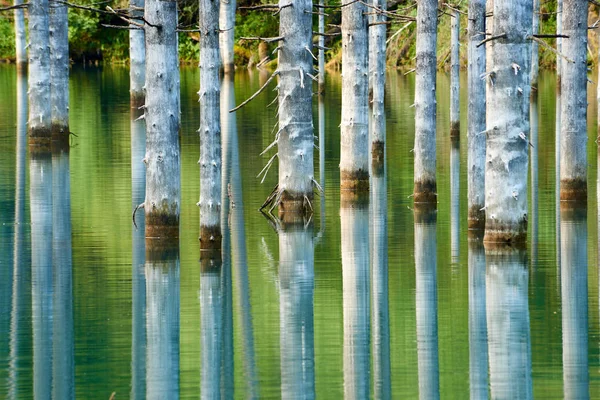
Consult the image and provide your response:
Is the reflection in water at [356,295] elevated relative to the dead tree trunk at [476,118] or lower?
lower

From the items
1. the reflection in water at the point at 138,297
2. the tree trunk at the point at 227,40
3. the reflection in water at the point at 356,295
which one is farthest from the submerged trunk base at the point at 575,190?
the tree trunk at the point at 227,40

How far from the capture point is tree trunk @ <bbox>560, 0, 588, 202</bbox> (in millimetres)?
19250

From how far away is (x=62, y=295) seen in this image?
560 inches

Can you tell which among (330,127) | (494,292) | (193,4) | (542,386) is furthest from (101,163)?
(193,4)

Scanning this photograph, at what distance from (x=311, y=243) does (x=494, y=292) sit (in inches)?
160

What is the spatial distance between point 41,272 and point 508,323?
18.8 feet

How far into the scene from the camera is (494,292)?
46.2ft

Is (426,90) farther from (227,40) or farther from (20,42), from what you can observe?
(227,40)

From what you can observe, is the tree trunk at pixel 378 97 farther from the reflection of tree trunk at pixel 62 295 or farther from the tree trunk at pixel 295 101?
the reflection of tree trunk at pixel 62 295

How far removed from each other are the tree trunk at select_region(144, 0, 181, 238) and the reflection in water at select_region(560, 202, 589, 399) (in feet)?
15.7

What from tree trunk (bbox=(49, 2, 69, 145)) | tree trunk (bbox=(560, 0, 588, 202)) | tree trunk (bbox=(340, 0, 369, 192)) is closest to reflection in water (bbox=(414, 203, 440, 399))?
Answer: tree trunk (bbox=(340, 0, 369, 192))

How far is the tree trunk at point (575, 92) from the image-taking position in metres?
19.2

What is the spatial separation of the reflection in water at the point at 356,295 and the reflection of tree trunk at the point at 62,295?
2240mm

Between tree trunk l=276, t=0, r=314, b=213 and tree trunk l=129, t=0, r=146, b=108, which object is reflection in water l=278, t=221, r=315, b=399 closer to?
tree trunk l=276, t=0, r=314, b=213
